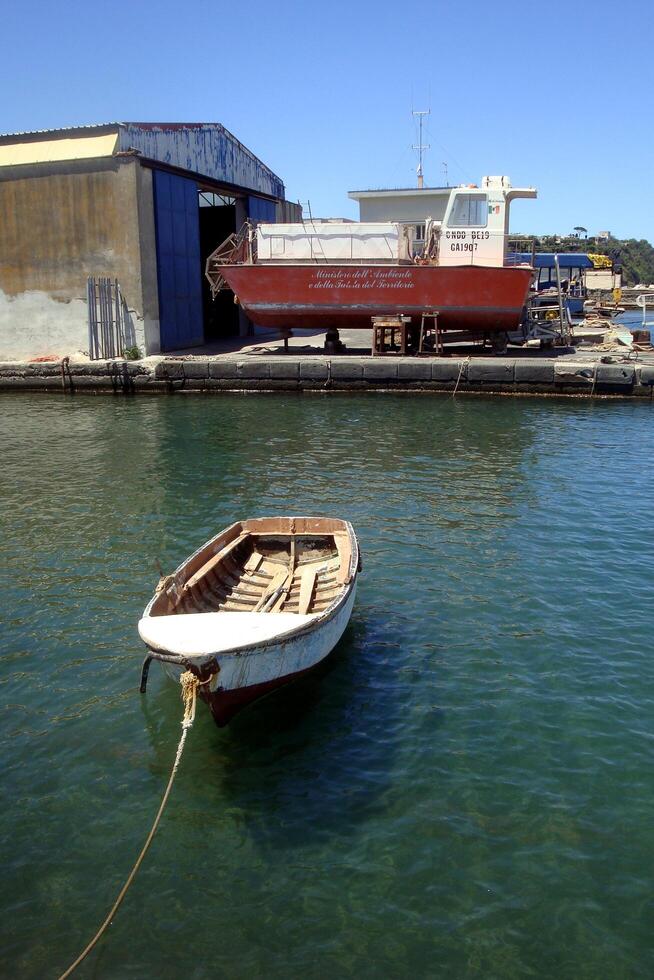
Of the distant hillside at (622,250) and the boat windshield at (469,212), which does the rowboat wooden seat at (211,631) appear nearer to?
the boat windshield at (469,212)

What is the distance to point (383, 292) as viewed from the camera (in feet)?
67.3

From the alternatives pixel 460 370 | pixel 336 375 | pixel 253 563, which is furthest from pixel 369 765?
pixel 336 375

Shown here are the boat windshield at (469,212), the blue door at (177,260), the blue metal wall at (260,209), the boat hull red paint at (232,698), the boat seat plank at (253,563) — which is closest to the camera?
the boat hull red paint at (232,698)

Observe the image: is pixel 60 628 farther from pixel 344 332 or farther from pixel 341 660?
pixel 344 332

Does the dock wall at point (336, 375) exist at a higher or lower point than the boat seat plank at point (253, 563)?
higher

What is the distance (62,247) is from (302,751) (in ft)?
60.6

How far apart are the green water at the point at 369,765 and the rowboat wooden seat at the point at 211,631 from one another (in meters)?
0.89

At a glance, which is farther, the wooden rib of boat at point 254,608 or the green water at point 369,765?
the wooden rib of boat at point 254,608

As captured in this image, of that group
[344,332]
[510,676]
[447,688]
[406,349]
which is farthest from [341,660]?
[344,332]

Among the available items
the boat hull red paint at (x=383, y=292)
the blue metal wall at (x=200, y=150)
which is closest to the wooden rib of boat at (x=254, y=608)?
the boat hull red paint at (x=383, y=292)

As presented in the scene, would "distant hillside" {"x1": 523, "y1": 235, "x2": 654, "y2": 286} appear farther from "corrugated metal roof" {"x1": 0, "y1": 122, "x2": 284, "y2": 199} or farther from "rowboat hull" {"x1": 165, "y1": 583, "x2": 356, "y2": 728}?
"rowboat hull" {"x1": 165, "y1": 583, "x2": 356, "y2": 728}

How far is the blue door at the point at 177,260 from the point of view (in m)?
21.3

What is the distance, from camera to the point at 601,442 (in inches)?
590

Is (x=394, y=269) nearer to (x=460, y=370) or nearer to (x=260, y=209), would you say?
(x=460, y=370)
